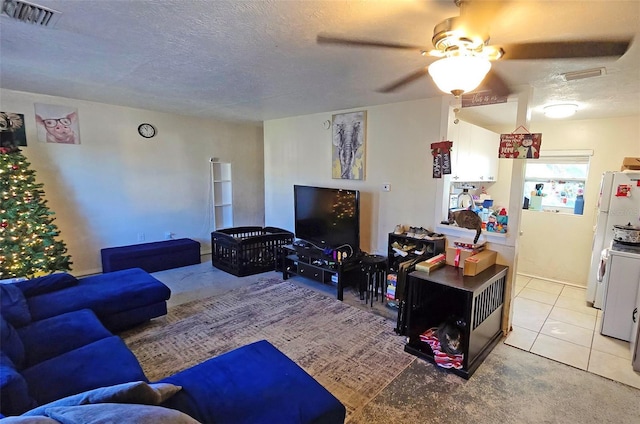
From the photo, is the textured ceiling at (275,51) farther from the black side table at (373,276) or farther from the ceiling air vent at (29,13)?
the black side table at (373,276)

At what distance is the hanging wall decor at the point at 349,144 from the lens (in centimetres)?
407

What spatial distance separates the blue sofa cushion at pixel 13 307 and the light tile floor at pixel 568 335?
3994 millimetres

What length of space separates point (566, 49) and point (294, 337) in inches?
117

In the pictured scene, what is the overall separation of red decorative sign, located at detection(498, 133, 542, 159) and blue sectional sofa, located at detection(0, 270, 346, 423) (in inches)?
101

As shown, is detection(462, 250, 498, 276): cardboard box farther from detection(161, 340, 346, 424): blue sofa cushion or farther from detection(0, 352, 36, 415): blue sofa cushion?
detection(0, 352, 36, 415): blue sofa cushion

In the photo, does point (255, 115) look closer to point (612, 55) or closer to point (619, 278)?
point (612, 55)

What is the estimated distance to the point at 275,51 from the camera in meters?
2.17

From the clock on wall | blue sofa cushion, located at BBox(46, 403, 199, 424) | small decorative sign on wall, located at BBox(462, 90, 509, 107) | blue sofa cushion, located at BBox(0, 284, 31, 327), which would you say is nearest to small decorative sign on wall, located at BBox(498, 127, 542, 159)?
small decorative sign on wall, located at BBox(462, 90, 509, 107)

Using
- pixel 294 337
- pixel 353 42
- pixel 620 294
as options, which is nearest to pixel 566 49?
pixel 353 42

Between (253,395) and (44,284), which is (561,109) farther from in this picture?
(44,284)

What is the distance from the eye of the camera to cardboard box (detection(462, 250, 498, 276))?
2.65 m

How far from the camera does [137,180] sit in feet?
15.7

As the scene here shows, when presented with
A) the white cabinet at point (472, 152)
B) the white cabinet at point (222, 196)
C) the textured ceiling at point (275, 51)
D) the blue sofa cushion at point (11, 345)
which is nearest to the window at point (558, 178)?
the white cabinet at point (472, 152)

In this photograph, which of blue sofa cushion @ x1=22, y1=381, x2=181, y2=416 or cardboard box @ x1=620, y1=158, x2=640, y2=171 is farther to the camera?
cardboard box @ x1=620, y1=158, x2=640, y2=171
